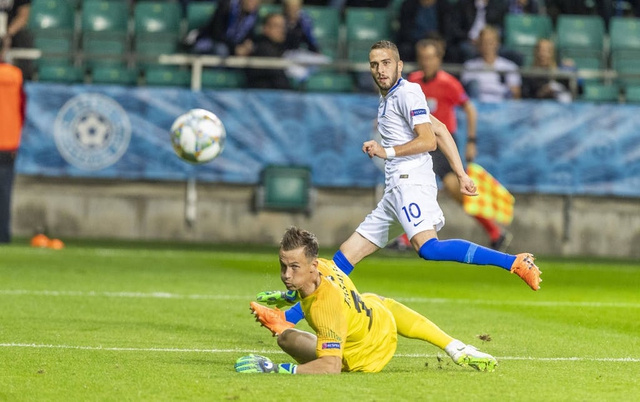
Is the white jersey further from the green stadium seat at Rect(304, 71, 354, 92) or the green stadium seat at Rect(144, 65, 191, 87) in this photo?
the green stadium seat at Rect(144, 65, 191, 87)

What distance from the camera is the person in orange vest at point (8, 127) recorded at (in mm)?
15633

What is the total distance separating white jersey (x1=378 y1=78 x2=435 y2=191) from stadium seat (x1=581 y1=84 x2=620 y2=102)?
10.0 meters

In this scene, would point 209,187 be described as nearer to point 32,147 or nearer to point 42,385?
point 32,147

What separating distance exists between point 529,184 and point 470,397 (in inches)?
451

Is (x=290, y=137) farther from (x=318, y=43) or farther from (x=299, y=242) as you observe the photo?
(x=299, y=242)

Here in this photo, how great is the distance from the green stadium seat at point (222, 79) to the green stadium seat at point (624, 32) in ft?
18.7

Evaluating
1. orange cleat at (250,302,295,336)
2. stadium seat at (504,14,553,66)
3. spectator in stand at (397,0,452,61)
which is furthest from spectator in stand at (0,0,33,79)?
orange cleat at (250,302,295,336)

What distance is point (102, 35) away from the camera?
18156 mm

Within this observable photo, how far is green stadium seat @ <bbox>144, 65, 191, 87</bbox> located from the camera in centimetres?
1744

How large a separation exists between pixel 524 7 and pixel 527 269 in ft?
42.2

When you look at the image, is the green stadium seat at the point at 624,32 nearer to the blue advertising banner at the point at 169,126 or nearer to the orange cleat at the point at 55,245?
the blue advertising banner at the point at 169,126

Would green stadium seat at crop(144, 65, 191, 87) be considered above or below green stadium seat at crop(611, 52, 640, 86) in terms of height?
below

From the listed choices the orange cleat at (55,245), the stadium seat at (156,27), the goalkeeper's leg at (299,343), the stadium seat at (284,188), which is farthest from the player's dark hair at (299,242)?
the stadium seat at (156,27)

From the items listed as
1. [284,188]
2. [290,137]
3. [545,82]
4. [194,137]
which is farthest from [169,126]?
[545,82]
